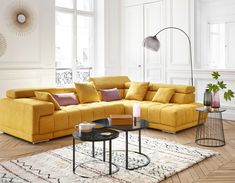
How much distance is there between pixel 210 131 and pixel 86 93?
2.22 m

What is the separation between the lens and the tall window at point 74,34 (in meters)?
7.09

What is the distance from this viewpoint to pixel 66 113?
473 cm

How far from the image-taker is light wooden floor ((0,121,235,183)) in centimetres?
321

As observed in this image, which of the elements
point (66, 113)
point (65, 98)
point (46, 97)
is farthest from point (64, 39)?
point (66, 113)

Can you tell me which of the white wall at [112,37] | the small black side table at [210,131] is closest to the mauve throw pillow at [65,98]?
the small black side table at [210,131]

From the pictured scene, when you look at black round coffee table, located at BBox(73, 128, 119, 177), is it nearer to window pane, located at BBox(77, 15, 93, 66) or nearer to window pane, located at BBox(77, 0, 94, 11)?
window pane, located at BBox(77, 15, 93, 66)

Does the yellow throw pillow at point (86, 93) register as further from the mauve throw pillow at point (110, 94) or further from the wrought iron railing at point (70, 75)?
the wrought iron railing at point (70, 75)

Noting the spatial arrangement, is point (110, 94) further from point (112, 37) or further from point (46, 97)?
point (112, 37)

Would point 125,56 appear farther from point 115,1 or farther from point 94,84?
point 94,84

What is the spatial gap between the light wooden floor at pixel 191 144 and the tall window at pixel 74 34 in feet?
9.11

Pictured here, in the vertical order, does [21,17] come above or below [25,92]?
above

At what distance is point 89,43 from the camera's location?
7762 mm

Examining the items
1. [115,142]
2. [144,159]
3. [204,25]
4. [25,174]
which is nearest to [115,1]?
[204,25]

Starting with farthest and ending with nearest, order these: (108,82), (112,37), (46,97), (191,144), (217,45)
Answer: (112,37)
(217,45)
(108,82)
(46,97)
(191,144)
